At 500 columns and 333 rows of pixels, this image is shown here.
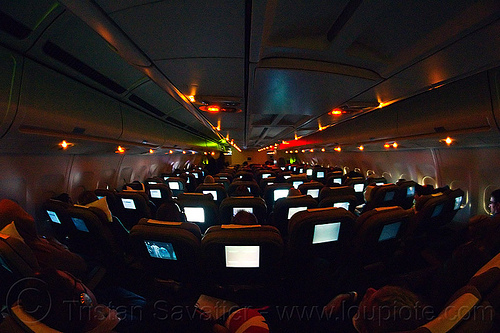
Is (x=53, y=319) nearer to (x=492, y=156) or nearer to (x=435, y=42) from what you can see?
(x=435, y=42)

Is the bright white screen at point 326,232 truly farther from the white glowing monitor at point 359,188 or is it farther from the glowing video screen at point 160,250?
the white glowing monitor at point 359,188

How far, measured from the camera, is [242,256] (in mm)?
2135

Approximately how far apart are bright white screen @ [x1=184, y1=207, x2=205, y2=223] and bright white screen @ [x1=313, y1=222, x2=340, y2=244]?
7.92ft

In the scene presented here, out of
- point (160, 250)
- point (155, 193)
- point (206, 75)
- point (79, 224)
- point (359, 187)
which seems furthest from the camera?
point (359, 187)

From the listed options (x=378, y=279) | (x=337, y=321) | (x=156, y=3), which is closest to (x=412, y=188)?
(x=378, y=279)

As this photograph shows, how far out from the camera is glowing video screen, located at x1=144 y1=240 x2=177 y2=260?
2.19 meters

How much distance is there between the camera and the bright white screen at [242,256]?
2.06 metres

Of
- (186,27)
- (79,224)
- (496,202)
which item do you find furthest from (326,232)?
(79,224)

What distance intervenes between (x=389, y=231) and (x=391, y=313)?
199 centimetres

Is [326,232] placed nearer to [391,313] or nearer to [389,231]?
[389,231]

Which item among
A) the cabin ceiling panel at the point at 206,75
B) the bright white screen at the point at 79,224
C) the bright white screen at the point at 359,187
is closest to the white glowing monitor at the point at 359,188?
the bright white screen at the point at 359,187

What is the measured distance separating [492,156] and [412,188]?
1.92m

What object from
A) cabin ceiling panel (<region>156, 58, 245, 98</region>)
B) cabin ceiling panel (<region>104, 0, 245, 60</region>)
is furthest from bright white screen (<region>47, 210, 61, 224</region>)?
cabin ceiling panel (<region>104, 0, 245, 60</region>)

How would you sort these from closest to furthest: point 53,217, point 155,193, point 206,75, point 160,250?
point 206,75 < point 160,250 < point 53,217 < point 155,193
